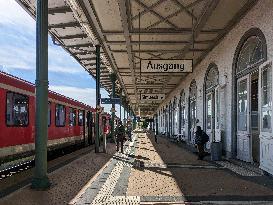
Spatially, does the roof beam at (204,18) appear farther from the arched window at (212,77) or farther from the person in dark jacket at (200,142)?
the person in dark jacket at (200,142)

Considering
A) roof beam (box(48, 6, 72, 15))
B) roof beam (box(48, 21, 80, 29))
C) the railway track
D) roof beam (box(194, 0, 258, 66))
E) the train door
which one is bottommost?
the railway track

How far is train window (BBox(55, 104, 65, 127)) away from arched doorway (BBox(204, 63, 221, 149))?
652cm

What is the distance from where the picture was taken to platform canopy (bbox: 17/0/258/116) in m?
11.6

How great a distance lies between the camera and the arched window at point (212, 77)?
656 inches

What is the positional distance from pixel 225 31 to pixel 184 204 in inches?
352

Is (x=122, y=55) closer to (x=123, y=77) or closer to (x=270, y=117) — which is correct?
(x=123, y=77)

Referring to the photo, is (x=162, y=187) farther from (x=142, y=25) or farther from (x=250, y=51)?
(x=142, y=25)

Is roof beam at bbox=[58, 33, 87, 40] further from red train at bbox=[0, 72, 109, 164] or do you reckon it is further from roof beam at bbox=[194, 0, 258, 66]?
roof beam at bbox=[194, 0, 258, 66]

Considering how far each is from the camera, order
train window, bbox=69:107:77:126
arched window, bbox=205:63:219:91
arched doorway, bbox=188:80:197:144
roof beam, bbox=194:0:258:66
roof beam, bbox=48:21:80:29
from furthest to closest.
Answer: arched doorway, bbox=188:80:197:144
train window, bbox=69:107:77:126
arched window, bbox=205:63:219:91
roof beam, bbox=48:21:80:29
roof beam, bbox=194:0:258:66

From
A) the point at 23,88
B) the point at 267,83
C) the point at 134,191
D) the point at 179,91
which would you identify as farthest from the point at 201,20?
the point at 179,91

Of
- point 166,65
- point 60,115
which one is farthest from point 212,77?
point 60,115

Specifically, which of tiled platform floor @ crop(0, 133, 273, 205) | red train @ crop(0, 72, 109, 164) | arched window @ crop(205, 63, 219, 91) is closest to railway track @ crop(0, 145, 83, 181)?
red train @ crop(0, 72, 109, 164)

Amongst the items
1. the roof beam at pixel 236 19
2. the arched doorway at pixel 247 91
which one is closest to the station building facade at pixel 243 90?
the arched doorway at pixel 247 91

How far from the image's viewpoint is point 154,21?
1332 cm
